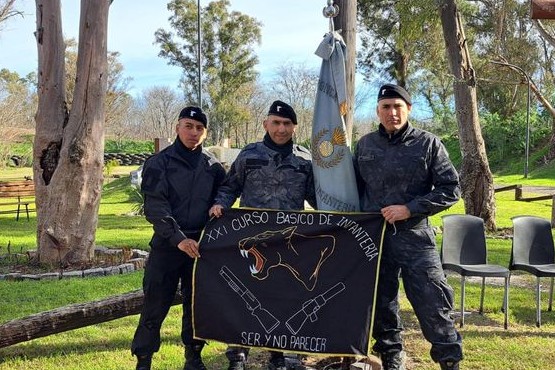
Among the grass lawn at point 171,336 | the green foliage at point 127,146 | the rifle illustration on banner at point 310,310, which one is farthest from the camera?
the green foliage at point 127,146

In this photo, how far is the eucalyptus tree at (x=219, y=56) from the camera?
121ft

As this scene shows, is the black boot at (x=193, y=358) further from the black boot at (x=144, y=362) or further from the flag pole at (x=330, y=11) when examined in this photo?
the flag pole at (x=330, y=11)

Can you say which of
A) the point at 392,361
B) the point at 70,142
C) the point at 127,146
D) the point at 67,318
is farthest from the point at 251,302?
the point at 127,146

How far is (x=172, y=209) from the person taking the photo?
4.14 meters

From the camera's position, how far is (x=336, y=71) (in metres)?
4.14

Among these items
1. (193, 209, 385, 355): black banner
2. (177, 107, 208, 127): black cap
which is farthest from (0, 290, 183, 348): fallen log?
(177, 107, 208, 127): black cap

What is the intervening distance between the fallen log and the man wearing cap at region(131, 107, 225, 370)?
861 millimetres

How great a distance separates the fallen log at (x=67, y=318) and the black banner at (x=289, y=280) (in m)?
1.10

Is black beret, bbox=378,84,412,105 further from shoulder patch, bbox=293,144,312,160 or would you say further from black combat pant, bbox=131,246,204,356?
black combat pant, bbox=131,246,204,356

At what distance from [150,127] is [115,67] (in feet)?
73.2

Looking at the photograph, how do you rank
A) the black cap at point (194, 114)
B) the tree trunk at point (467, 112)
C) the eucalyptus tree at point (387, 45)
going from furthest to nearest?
the eucalyptus tree at point (387, 45) < the tree trunk at point (467, 112) < the black cap at point (194, 114)

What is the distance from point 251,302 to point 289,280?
0.31 meters

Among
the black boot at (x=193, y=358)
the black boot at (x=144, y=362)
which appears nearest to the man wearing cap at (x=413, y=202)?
the black boot at (x=193, y=358)

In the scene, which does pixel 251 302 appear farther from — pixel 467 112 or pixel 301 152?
pixel 467 112
